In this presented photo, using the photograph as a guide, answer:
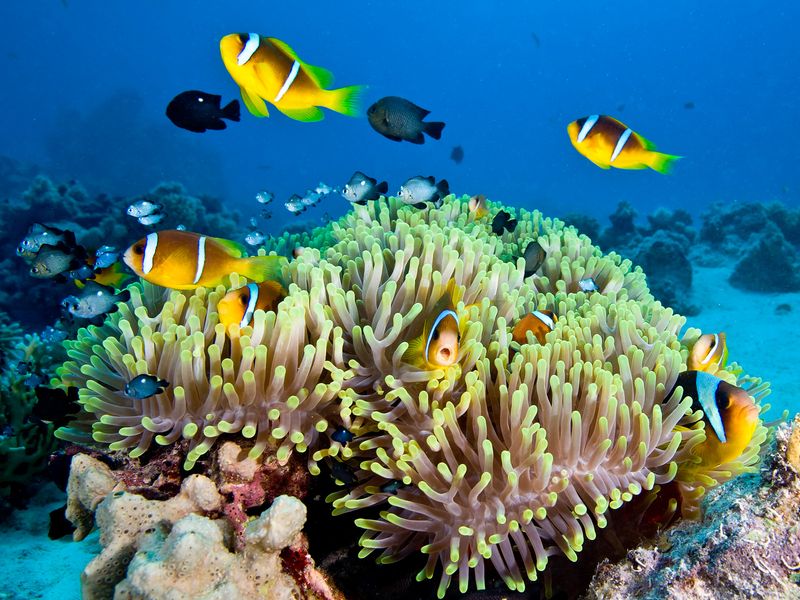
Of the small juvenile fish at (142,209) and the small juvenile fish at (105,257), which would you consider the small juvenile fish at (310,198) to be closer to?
the small juvenile fish at (142,209)

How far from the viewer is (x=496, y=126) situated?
113 meters

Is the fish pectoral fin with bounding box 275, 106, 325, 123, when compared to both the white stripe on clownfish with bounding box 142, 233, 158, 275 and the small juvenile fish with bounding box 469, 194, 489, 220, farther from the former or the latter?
the small juvenile fish with bounding box 469, 194, 489, 220

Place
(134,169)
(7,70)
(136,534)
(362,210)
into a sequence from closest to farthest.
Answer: (136,534)
(362,210)
(134,169)
(7,70)

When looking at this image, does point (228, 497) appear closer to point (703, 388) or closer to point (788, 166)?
point (703, 388)

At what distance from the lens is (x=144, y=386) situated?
194cm

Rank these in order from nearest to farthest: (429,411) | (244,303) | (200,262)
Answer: (429,411) → (244,303) → (200,262)

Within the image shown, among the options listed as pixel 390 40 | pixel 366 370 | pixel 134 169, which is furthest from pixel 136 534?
pixel 390 40

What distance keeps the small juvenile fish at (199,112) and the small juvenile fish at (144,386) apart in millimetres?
2213

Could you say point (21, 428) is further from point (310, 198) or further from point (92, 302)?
point (310, 198)

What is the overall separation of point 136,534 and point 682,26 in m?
142

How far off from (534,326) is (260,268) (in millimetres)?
1363

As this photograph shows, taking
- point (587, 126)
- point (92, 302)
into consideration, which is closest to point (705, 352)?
point (587, 126)

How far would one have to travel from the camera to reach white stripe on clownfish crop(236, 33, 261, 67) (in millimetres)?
2791

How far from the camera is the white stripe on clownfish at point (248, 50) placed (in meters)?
2.79
